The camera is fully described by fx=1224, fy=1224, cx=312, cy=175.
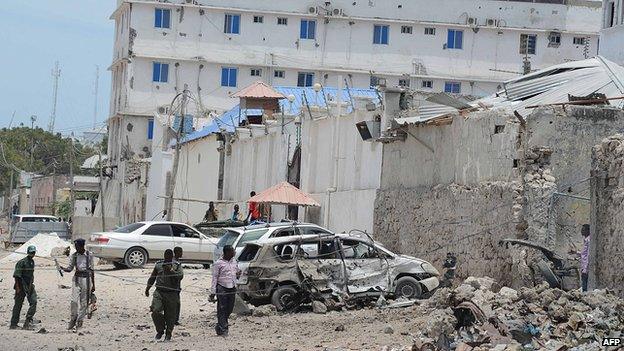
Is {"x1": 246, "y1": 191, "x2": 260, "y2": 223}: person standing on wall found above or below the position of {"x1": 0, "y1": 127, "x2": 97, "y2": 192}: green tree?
below

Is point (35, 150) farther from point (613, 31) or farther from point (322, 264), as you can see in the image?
point (322, 264)

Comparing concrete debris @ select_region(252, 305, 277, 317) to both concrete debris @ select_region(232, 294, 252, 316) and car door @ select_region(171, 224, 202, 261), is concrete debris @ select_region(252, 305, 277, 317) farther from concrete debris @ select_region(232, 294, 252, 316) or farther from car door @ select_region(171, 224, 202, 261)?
car door @ select_region(171, 224, 202, 261)

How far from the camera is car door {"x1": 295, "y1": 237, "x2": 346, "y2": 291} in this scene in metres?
23.1

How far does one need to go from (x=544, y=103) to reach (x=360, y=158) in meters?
9.82

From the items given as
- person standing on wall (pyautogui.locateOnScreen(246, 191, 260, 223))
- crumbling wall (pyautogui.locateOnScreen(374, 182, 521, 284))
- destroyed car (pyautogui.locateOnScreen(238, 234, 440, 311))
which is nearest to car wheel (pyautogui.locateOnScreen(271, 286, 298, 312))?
destroyed car (pyautogui.locateOnScreen(238, 234, 440, 311))

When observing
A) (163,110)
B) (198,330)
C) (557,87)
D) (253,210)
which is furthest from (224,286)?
(163,110)

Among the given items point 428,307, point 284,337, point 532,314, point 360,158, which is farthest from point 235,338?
point 360,158

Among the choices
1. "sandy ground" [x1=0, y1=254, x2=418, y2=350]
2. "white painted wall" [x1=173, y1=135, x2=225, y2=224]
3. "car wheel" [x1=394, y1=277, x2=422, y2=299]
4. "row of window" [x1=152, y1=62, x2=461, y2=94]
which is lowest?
"sandy ground" [x1=0, y1=254, x2=418, y2=350]

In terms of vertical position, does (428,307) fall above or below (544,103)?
below

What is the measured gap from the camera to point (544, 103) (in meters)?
24.8

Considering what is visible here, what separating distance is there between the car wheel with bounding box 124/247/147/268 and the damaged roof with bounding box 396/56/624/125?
1006 centimetres

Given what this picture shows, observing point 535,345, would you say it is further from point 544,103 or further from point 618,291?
point 544,103

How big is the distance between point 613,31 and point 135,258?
14.9 m
